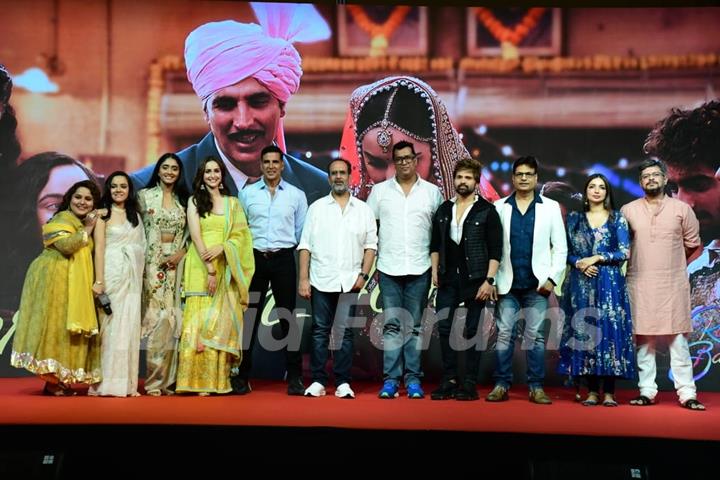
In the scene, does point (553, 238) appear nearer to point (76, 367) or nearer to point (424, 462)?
point (424, 462)

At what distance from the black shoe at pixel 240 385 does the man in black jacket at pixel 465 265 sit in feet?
3.53

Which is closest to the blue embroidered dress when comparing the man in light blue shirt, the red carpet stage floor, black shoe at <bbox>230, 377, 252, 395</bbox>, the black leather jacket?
the red carpet stage floor

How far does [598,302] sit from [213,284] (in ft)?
7.02

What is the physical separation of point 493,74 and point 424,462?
2.92 m

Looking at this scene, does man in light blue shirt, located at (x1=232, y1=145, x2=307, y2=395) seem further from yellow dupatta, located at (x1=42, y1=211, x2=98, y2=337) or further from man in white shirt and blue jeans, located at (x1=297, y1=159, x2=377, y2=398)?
yellow dupatta, located at (x1=42, y1=211, x2=98, y2=337)

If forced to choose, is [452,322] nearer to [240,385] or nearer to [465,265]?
[465,265]

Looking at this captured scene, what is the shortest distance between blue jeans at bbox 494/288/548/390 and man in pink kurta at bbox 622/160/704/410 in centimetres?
57

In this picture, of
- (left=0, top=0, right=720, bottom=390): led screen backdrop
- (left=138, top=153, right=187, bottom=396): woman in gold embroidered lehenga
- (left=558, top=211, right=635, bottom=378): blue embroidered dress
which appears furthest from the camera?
(left=0, top=0, right=720, bottom=390): led screen backdrop

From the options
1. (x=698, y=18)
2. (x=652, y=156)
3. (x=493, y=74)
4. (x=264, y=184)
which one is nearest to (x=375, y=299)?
(x=264, y=184)

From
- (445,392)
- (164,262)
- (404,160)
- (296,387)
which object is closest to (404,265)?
(404,160)

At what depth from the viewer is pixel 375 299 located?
225 inches

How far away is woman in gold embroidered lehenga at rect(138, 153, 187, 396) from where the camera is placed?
488 centimetres

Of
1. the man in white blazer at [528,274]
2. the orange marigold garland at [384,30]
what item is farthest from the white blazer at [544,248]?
the orange marigold garland at [384,30]

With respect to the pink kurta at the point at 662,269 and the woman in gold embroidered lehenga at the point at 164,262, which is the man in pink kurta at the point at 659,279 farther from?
the woman in gold embroidered lehenga at the point at 164,262
